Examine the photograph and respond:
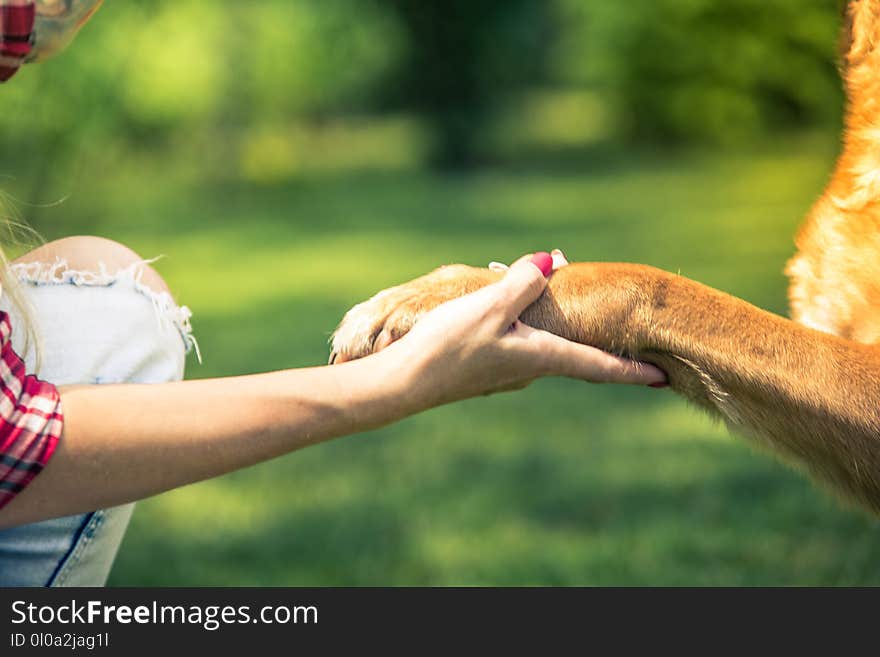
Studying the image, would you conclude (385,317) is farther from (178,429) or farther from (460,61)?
(460,61)

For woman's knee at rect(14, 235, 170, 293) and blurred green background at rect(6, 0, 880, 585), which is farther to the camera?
blurred green background at rect(6, 0, 880, 585)

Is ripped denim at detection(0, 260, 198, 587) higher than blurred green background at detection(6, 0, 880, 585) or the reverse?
higher

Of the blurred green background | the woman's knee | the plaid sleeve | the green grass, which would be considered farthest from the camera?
the blurred green background

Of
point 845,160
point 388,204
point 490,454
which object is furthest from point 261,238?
point 845,160

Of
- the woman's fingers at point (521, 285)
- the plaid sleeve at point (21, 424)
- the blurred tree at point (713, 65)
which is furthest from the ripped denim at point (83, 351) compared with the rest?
the blurred tree at point (713, 65)

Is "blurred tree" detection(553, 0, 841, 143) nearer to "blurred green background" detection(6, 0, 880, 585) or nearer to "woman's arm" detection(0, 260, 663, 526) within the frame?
"blurred green background" detection(6, 0, 880, 585)

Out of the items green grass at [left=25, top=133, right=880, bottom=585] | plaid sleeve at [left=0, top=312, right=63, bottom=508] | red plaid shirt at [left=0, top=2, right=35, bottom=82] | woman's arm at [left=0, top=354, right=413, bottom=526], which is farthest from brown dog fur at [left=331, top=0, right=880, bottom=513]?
green grass at [left=25, top=133, right=880, bottom=585]

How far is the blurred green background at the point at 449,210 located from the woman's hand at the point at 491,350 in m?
0.93

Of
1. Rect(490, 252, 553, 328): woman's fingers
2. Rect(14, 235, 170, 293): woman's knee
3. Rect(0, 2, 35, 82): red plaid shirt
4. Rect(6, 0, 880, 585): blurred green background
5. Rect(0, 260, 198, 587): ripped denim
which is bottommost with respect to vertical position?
Rect(6, 0, 880, 585): blurred green background

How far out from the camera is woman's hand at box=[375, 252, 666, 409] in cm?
187

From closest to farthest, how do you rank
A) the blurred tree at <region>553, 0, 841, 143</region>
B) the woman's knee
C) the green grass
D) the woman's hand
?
the woman's hand → the woman's knee → the green grass → the blurred tree at <region>553, 0, 841, 143</region>

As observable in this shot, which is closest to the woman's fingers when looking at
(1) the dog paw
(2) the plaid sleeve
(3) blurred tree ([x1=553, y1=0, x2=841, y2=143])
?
(1) the dog paw

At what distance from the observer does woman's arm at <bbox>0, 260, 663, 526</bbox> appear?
1661 millimetres

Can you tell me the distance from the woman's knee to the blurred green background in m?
0.12
